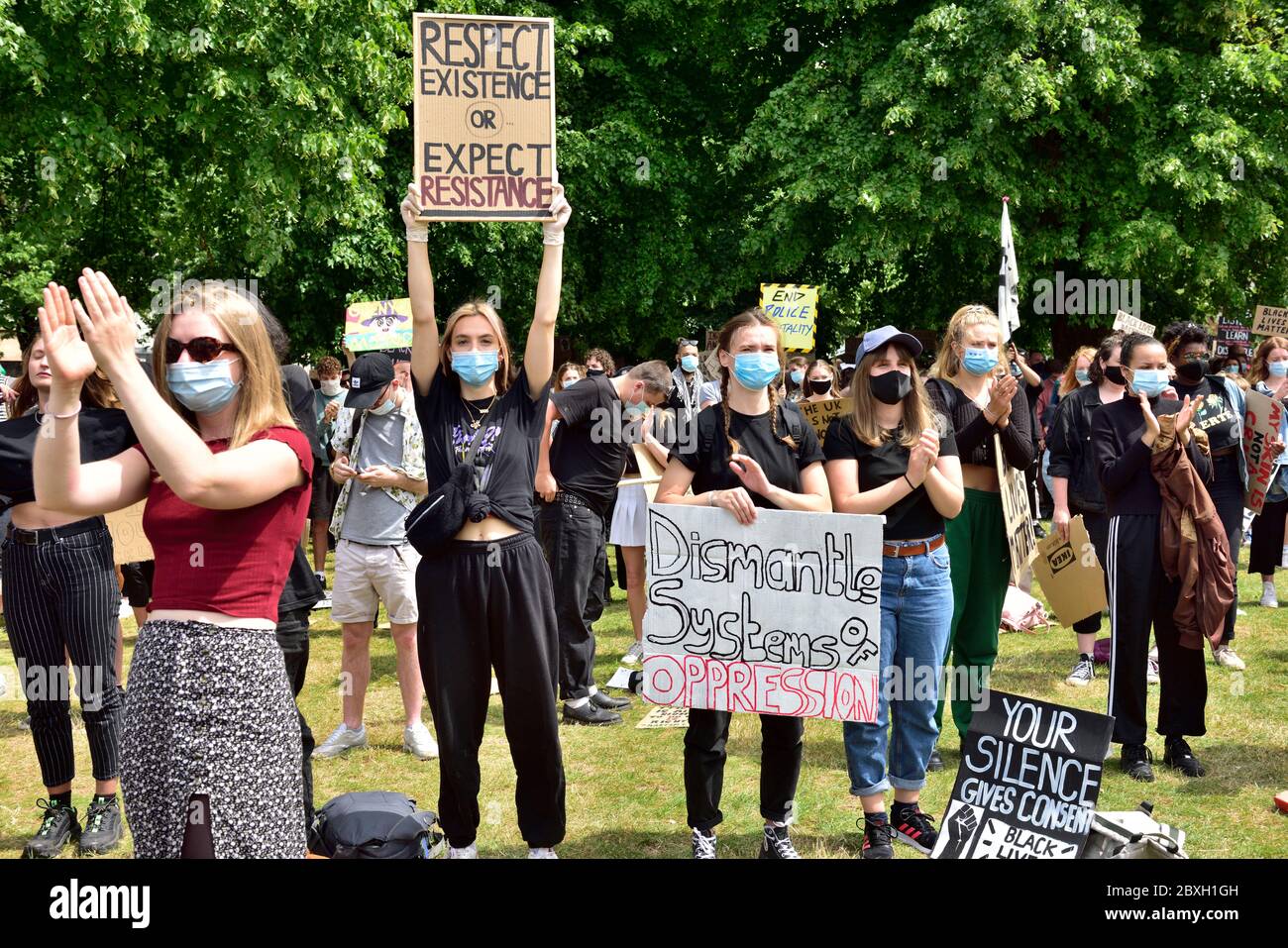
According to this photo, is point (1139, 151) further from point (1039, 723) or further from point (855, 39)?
point (1039, 723)

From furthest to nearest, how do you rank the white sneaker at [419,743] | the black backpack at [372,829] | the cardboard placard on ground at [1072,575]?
the cardboard placard on ground at [1072,575] < the white sneaker at [419,743] < the black backpack at [372,829]

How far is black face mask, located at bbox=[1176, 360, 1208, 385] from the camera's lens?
7090mm

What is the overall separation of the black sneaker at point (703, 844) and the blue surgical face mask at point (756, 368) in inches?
73.4

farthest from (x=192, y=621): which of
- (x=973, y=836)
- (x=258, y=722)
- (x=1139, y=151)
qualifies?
(x=1139, y=151)

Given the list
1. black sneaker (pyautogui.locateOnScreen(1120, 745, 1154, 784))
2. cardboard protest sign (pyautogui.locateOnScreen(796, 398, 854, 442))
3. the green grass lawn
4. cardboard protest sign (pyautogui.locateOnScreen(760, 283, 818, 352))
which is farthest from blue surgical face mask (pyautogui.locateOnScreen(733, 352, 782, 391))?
cardboard protest sign (pyautogui.locateOnScreen(760, 283, 818, 352))

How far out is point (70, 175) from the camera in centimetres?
1448

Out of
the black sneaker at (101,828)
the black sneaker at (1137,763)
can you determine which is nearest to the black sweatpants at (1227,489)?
the black sneaker at (1137,763)

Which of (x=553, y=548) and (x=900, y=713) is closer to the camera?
(x=900, y=713)

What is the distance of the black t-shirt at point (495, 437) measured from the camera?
4.80m

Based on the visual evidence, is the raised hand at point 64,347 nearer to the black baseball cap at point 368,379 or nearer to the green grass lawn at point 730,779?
the green grass lawn at point 730,779

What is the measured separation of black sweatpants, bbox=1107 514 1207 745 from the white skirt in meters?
3.49

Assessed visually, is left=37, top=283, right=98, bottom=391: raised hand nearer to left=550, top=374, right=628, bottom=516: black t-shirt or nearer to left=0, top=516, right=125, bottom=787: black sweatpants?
left=0, top=516, right=125, bottom=787: black sweatpants

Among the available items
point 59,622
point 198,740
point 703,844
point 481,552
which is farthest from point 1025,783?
point 59,622
